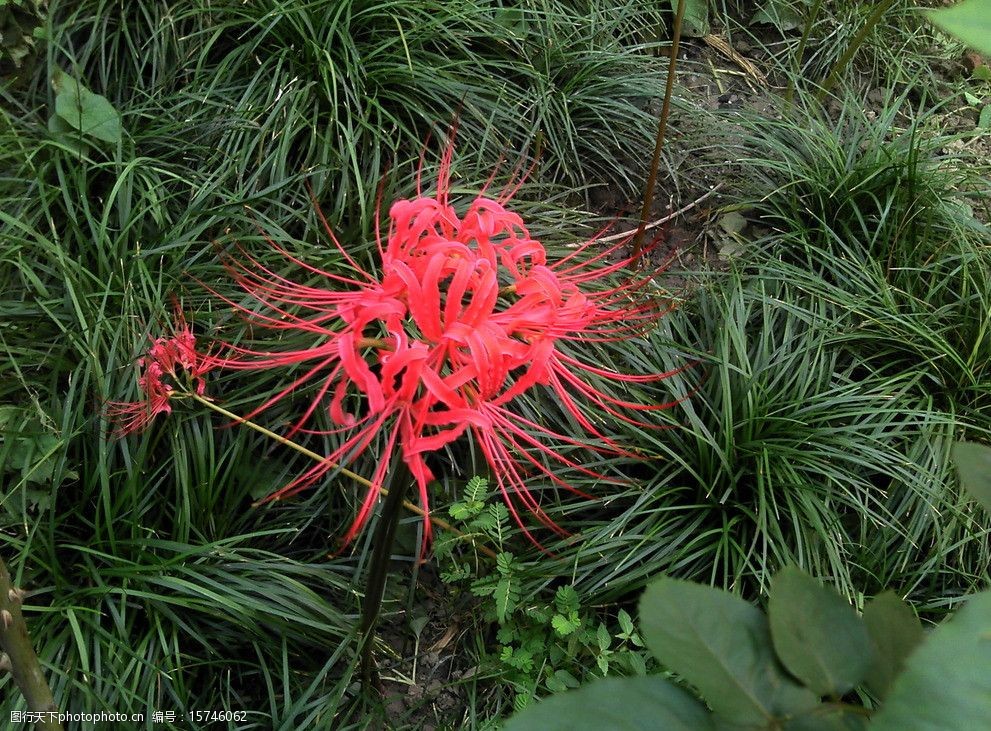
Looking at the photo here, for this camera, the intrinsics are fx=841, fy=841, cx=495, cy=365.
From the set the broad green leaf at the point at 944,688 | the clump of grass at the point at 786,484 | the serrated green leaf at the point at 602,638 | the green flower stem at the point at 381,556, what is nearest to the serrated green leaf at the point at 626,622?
the serrated green leaf at the point at 602,638

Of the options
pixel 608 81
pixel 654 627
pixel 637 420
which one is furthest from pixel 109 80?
pixel 654 627

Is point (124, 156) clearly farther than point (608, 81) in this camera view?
No

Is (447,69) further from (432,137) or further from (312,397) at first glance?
(312,397)

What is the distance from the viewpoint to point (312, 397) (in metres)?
2.09

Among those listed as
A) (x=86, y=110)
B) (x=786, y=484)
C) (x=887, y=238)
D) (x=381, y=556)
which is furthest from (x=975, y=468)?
→ (x=86, y=110)

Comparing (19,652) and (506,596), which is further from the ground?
(19,652)

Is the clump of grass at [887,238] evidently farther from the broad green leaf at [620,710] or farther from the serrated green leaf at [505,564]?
the broad green leaf at [620,710]

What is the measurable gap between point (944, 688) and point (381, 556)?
1034 millimetres

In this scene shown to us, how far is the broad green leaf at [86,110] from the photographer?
7.59ft

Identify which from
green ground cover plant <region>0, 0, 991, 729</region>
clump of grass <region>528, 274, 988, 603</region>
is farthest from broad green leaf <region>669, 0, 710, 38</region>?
clump of grass <region>528, 274, 988, 603</region>

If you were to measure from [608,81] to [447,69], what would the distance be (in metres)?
0.57

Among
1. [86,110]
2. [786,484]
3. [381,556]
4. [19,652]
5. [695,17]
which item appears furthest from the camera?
[695,17]

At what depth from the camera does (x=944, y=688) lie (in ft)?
1.21

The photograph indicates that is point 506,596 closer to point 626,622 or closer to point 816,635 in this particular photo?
point 626,622
